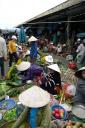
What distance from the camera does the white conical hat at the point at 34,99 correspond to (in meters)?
5.16

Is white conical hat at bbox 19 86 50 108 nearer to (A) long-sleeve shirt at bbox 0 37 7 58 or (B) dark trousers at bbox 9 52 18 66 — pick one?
(A) long-sleeve shirt at bbox 0 37 7 58

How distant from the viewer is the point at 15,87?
363 inches

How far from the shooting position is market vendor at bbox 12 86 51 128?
518 cm

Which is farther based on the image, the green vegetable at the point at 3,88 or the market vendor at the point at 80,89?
the green vegetable at the point at 3,88

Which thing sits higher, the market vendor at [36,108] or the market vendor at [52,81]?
the market vendor at [36,108]

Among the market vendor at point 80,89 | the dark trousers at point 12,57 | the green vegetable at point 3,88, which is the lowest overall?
the dark trousers at point 12,57

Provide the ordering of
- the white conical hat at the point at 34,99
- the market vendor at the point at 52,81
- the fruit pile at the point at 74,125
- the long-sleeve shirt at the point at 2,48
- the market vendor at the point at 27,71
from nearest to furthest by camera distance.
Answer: the white conical hat at the point at 34,99, the fruit pile at the point at 74,125, the market vendor at the point at 52,81, the market vendor at the point at 27,71, the long-sleeve shirt at the point at 2,48

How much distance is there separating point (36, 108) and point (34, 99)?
0.50 feet

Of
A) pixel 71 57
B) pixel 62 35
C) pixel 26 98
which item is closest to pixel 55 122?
pixel 26 98

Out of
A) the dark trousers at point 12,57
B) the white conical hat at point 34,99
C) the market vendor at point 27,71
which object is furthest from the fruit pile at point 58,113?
the dark trousers at point 12,57

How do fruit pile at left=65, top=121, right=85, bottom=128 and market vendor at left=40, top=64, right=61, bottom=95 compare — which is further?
market vendor at left=40, top=64, right=61, bottom=95

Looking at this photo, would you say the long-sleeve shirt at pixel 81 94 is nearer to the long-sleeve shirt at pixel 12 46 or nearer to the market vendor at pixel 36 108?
the market vendor at pixel 36 108

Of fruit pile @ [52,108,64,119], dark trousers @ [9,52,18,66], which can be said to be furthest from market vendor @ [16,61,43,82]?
dark trousers @ [9,52,18,66]

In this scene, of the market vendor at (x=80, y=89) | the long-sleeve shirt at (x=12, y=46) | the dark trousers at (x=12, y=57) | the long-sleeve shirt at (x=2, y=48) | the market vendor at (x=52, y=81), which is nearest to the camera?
the market vendor at (x=80, y=89)
